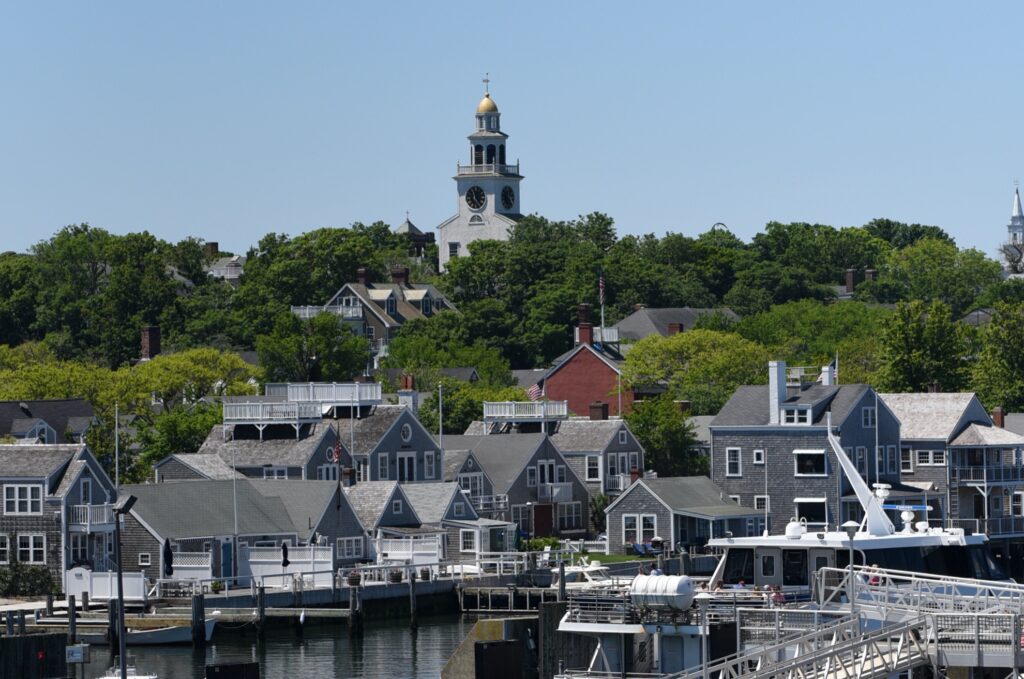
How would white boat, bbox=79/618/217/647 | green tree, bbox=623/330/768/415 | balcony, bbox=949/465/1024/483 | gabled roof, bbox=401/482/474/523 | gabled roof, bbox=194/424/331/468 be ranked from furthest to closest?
green tree, bbox=623/330/768/415 → balcony, bbox=949/465/1024/483 → gabled roof, bbox=194/424/331/468 → gabled roof, bbox=401/482/474/523 → white boat, bbox=79/618/217/647

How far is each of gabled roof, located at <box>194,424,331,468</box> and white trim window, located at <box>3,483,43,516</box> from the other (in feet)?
45.8

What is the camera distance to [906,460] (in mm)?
102875

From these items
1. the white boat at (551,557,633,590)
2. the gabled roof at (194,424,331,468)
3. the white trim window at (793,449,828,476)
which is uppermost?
the gabled roof at (194,424,331,468)

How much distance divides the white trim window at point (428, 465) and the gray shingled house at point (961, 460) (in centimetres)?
2029

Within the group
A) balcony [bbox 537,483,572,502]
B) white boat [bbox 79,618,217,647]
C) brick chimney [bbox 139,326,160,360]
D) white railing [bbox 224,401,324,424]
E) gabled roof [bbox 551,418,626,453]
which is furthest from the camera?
brick chimney [bbox 139,326,160,360]

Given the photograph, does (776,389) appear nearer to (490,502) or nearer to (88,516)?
(490,502)

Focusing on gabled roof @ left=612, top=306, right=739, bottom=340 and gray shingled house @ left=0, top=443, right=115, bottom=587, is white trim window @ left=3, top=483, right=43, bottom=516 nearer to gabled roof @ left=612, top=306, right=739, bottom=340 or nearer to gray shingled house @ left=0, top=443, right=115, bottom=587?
gray shingled house @ left=0, top=443, right=115, bottom=587

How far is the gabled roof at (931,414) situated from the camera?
102 metres

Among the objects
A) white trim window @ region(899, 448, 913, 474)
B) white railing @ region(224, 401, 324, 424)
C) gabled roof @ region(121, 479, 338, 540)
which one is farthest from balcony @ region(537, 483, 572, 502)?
gabled roof @ region(121, 479, 338, 540)

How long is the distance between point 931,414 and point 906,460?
7.53ft

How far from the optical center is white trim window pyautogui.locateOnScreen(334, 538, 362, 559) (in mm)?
86938

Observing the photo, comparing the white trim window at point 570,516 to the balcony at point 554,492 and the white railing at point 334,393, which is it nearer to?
the balcony at point 554,492

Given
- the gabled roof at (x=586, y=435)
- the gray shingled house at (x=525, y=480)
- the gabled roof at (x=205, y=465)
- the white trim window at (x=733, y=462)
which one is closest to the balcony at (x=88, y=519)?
the gabled roof at (x=205, y=465)

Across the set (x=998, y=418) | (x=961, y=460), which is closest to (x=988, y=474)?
(x=961, y=460)
